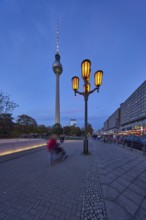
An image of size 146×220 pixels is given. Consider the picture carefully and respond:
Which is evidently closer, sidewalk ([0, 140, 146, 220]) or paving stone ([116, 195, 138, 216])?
sidewalk ([0, 140, 146, 220])

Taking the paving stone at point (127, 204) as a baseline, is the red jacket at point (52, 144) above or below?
above

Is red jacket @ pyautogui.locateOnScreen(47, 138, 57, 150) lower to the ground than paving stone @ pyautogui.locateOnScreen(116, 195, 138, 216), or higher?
higher

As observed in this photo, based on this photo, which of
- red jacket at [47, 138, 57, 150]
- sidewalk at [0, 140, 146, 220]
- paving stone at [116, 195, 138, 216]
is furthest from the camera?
red jacket at [47, 138, 57, 150]

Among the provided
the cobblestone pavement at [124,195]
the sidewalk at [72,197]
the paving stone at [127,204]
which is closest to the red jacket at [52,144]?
the sidewalk at [72,197]

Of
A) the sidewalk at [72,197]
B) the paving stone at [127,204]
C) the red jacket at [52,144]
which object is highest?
the red jacket at [52,144]

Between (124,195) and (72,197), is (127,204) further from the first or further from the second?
(72,197)

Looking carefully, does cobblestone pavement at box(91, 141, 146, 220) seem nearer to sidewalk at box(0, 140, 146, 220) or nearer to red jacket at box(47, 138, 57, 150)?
sidewalk at box(0, 140, 146, 220)

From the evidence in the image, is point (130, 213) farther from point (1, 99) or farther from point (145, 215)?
point (1, 99)

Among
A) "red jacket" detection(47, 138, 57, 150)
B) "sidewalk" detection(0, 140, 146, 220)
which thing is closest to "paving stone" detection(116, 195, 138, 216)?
"sidewalk" detection(0, 140, 146, 220)

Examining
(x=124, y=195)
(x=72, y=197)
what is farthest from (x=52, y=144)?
(x=124, y=195)

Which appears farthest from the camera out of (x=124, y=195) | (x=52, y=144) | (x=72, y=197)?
(x=52, y=144)

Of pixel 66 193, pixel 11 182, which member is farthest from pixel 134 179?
pixel 11 182

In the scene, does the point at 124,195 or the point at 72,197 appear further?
the point at 124,195

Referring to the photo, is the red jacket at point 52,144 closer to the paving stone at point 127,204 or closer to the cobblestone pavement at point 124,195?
the cobblestone pavement at point 124,195
